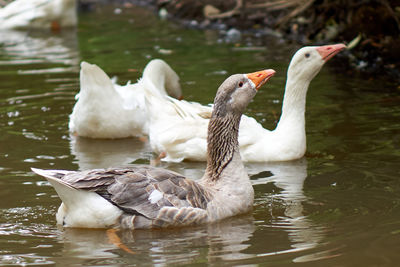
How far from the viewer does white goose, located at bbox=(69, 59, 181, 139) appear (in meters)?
9.09

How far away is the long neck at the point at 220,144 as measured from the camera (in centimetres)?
674

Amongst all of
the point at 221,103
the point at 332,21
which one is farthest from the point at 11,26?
the point at 221,103

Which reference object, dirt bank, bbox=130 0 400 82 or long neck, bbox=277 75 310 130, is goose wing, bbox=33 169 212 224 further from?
dirt bank, bbox=130 0 400 82

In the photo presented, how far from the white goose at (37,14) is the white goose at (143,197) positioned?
12.1 m

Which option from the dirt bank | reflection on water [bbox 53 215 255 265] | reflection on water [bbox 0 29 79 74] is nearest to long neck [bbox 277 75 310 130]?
reflection on water [bbox 53 215 255 265]

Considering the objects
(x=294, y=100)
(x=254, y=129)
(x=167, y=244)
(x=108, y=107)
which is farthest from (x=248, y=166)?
(x=167, y=244)

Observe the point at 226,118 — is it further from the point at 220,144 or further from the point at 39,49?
the point at 39,49

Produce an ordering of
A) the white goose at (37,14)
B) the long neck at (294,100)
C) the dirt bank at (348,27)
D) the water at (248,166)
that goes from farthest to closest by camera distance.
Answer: the white goose at (37,14)
the dirt bank at (348,27)
the long neck at (294,100)
the water at (248,166)

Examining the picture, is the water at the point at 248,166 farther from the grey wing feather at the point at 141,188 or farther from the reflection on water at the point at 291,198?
the grey wing feather at the point at 141,188

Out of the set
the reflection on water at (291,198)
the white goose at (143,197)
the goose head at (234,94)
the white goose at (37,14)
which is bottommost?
the reflection on water at (291,198)

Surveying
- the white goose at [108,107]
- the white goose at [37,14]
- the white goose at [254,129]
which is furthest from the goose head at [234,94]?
the white goose at [37,14]

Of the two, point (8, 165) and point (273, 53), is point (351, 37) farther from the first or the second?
point (8, 165)

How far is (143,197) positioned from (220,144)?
1059mm

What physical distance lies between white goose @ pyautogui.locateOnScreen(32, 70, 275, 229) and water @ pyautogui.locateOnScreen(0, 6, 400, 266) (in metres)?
0.11
